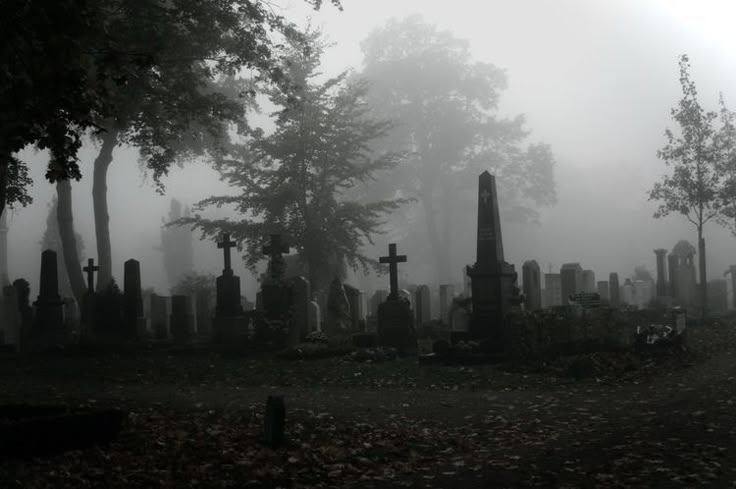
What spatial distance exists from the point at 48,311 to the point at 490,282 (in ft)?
42.0

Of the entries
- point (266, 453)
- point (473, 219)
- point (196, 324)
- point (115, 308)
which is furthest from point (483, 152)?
point (266, 453)

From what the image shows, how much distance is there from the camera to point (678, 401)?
10.1m

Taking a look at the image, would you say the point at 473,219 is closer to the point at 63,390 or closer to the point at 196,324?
the point at 196,324

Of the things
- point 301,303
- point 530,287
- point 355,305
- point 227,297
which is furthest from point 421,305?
point 227,297

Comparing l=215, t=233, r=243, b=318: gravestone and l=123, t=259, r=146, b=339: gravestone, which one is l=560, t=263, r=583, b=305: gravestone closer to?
l=215, t=233, r=243, b=318: gravestone

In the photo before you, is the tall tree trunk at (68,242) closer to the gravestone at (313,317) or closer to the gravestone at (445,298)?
the gravestone at (313,317)

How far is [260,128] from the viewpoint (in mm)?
29141

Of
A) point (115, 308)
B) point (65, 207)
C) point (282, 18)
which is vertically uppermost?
point (282, 18)

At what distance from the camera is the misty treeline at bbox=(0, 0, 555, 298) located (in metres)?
7.43

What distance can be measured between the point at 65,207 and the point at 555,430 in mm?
24428

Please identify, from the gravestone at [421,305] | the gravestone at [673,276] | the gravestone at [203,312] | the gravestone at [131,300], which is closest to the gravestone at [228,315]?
the gravestone at [131,300]

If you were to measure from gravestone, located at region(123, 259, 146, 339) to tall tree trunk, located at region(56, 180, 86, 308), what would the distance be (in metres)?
6.72

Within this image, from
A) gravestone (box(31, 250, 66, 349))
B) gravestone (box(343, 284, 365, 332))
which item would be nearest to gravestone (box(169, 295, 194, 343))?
gravestone (box(31, 250, 66, 349))

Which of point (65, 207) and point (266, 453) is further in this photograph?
point (65, 207)
